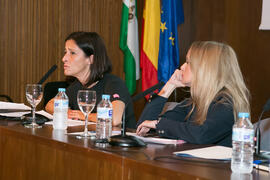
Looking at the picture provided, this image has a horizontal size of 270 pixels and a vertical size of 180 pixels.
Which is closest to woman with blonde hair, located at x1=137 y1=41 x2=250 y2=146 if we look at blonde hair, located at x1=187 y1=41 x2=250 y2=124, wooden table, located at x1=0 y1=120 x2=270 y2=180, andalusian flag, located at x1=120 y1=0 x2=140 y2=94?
blonde hair, located at x1=187 y1=41 x2=250 y2=124

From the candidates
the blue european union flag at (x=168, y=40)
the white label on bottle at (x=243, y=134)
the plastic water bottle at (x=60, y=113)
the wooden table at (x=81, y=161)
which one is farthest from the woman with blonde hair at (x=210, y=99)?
the blue european union flag at (x=168, y=40)

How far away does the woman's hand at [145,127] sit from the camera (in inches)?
77.4

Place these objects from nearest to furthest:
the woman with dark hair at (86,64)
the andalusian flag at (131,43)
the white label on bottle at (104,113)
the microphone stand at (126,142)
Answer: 1. the microphone stand at (126,142)
2. the white label on bottle at (104,113)
3. the woman with dark hair at (86,64)
4. the andalusian flag at (131,43)

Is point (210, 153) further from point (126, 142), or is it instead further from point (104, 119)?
point (104, 119)

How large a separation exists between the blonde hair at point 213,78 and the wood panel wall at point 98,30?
177 cm

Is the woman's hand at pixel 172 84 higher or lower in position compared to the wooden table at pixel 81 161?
higher

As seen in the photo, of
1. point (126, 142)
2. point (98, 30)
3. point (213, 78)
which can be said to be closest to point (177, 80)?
point (213, 78)

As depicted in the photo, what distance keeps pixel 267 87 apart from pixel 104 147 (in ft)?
8.05

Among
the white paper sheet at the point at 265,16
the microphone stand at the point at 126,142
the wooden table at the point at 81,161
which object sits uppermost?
the white paper sheet at the point at 265,16

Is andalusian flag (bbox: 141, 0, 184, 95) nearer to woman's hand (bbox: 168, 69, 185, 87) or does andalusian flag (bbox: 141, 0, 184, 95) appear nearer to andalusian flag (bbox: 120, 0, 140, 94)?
andalusian flag (bbox: 120, 0, 140, 94)

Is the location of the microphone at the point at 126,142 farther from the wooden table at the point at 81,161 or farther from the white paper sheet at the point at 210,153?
the white paper sheet at the point at 210,153

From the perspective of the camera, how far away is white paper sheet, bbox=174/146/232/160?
1.42 metres

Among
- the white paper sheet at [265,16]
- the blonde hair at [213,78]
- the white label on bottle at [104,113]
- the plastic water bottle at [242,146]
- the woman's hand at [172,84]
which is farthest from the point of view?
the white paper sheet at [265,16]

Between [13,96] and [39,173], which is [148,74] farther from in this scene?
[39,173]
